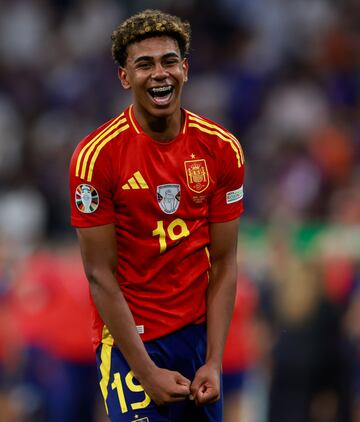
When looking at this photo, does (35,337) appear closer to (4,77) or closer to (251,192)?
(251,192)

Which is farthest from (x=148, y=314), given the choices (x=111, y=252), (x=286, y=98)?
(x=286, y=98)

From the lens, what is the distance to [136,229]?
5391 millimetres

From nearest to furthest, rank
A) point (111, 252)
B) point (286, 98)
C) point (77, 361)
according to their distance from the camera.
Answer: point (111, 252), point (77, 361), point (286, 98)

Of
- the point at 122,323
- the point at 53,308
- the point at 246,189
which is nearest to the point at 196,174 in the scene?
the point at 122,323

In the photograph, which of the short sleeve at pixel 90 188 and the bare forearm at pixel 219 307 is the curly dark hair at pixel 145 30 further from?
the bare forearm at pixel 219 307

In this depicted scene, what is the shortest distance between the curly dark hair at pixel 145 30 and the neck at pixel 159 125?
0.26 metres

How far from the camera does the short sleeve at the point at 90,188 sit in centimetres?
525

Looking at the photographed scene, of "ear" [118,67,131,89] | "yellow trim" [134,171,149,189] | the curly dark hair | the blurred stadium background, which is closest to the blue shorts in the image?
"yellow trim" [134,171,149,189]

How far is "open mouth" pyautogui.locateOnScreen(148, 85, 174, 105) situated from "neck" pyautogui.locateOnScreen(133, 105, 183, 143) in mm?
94

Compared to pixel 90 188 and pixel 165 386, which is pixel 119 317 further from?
pixel 90 188

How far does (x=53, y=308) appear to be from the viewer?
10.8 metres

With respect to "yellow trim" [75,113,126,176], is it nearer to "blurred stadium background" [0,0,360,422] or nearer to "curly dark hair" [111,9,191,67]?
"curly dark hair" [111,9,191,67]

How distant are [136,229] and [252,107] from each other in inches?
373

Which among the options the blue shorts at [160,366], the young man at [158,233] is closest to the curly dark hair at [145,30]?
the young man at [158,233]
